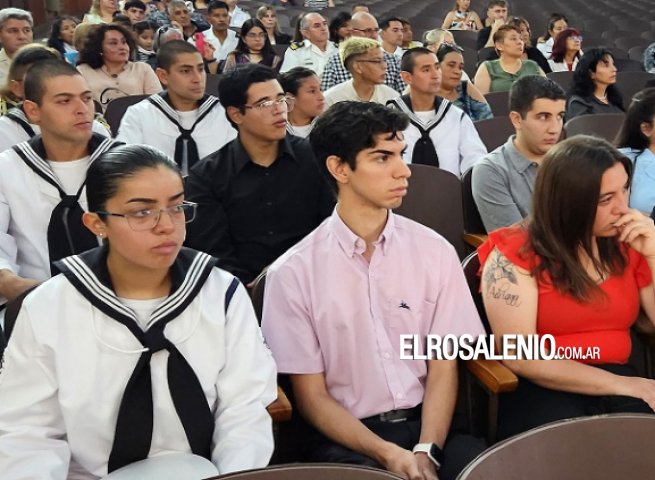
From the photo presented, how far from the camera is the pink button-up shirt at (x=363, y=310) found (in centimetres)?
163

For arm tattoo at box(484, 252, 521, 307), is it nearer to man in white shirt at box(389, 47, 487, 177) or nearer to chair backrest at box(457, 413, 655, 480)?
chair backrest at box(457, 413, 655, 480)

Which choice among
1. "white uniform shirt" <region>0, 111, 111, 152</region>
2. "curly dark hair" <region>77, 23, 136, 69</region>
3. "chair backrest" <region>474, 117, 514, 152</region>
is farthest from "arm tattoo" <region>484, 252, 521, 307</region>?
"curly dark hair" <region>77, 23, 136, 69</region>

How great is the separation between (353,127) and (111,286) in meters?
0.66

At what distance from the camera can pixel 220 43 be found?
6500 millimetres

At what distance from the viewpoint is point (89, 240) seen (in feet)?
7.30

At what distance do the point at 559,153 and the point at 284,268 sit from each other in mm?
664

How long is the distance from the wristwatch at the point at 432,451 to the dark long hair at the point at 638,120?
5.19 ft

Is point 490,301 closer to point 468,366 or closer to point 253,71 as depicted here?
point 468,366

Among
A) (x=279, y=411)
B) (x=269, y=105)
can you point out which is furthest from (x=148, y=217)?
(x=269, y=105)

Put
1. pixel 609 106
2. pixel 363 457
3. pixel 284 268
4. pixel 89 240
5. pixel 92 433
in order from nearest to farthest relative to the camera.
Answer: pixel 92 433 → pixel 363 457 → pixel 284 268 → pixel 89 240 → pixel 609 106

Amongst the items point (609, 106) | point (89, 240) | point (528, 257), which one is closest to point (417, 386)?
point (528, 257)

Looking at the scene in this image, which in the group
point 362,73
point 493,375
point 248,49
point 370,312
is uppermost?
point 248,49

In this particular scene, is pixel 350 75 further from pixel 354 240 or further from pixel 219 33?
pixel 354 240

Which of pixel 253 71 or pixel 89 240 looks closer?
pixel 89 240
